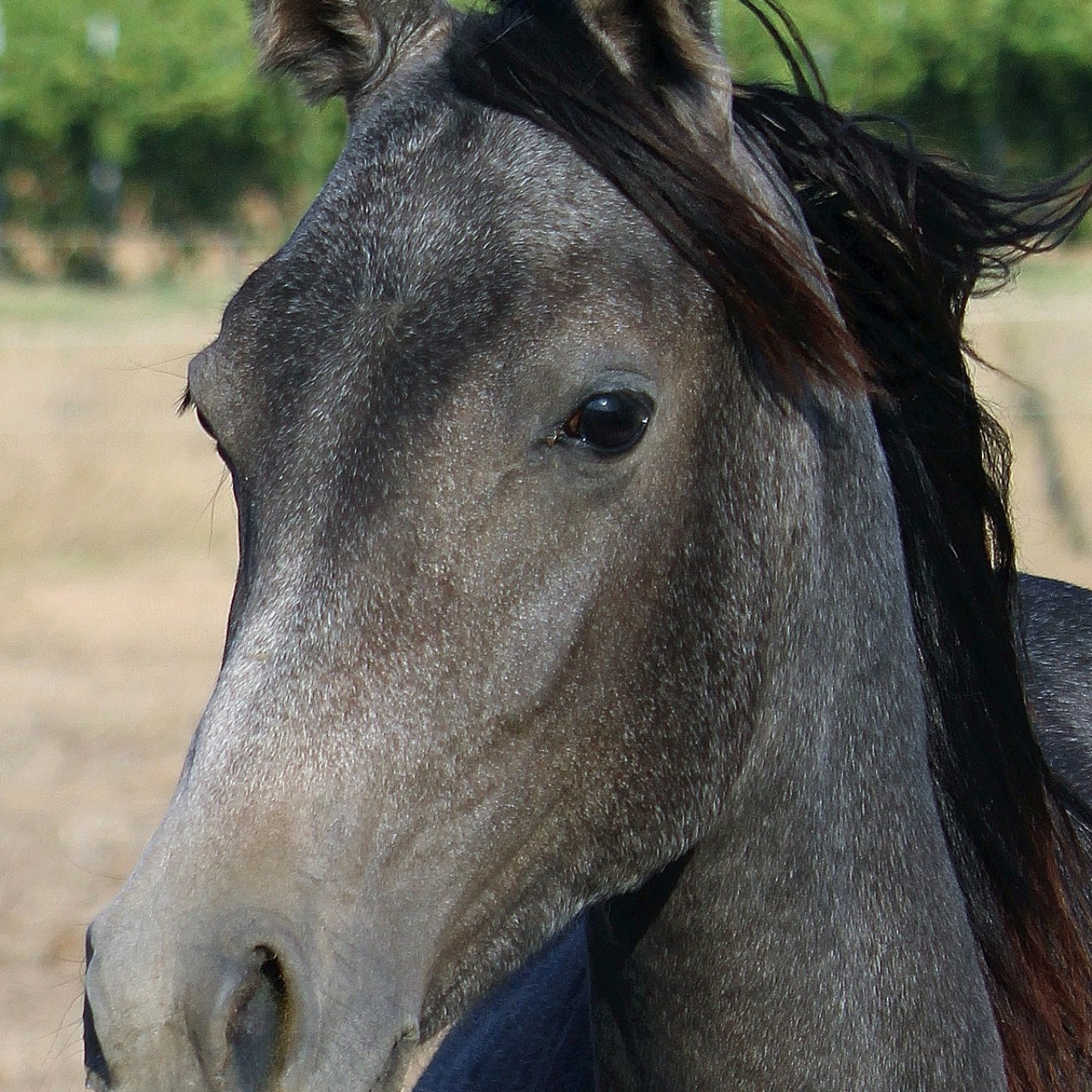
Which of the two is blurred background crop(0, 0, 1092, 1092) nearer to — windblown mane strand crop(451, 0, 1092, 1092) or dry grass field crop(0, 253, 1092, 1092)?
dry grass field crop(0, 253, 1092, 1092)

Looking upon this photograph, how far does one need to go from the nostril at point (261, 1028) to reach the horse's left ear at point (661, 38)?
1.09 meters

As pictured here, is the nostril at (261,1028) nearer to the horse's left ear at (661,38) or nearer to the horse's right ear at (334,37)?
the horse's left ear at (661,38)

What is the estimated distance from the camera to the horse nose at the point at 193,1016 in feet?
4.56

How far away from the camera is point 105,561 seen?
10.9 meters

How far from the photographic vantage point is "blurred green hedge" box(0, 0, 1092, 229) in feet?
65.7

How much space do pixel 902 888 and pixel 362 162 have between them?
1090mm

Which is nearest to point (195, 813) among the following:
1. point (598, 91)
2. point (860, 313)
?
point (598, 91)

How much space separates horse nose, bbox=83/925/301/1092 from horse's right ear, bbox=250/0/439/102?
1207 mm

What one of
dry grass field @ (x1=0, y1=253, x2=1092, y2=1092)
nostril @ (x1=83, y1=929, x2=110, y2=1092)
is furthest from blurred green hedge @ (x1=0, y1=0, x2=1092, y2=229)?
nostril @ (x1=83, y1=929, x2=110, y2=1092)

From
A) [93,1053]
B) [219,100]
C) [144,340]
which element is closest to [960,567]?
[93,1053]


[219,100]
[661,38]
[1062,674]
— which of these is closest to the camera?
[661,38]

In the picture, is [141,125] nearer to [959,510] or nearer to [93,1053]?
[959,510]

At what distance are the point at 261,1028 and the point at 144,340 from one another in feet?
43.0

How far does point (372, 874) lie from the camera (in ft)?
4.96
